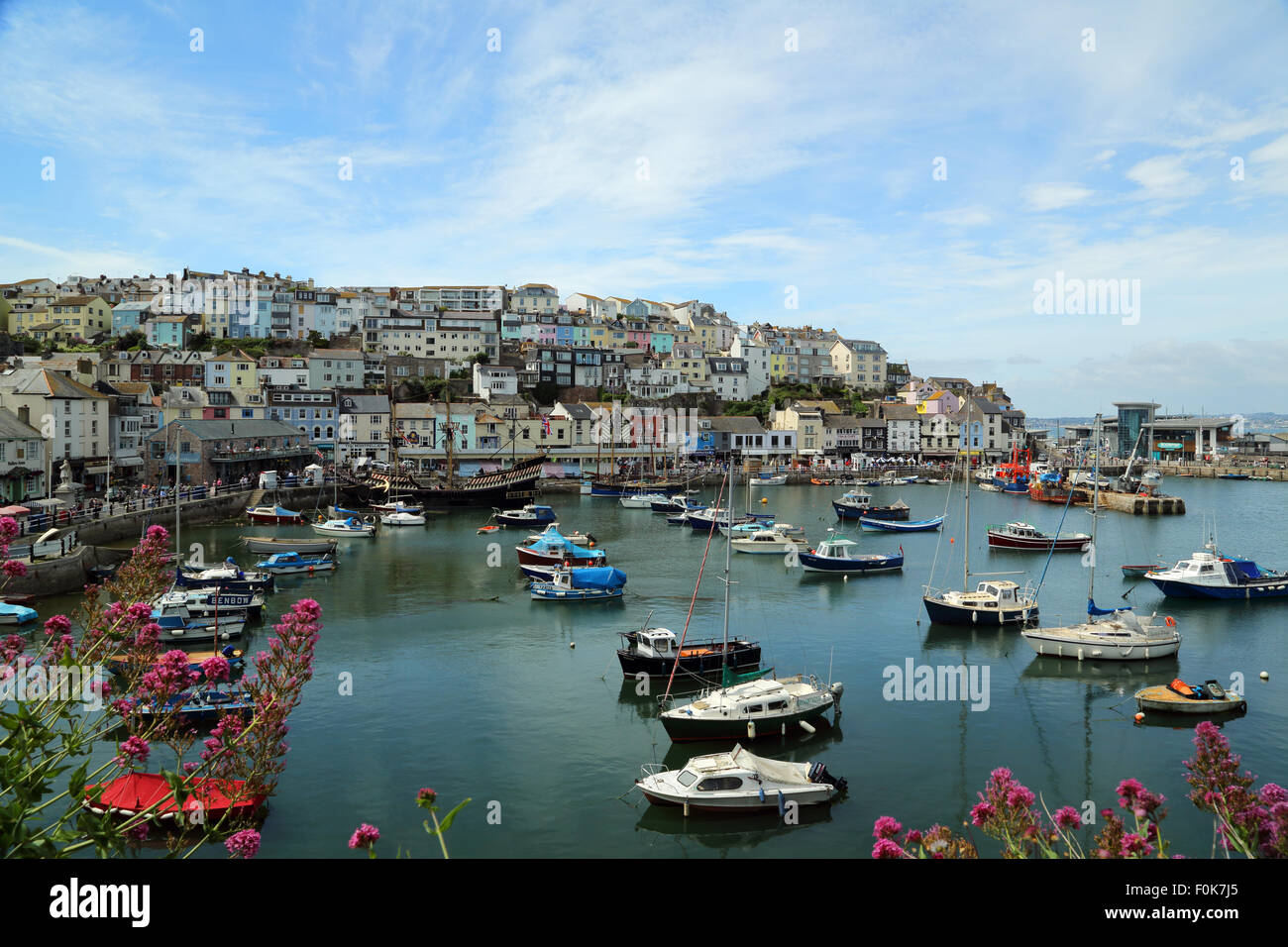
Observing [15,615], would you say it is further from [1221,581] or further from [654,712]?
[1221,581]

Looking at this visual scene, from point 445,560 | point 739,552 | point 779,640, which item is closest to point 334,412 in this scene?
point 445,560

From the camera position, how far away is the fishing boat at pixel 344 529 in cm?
4009

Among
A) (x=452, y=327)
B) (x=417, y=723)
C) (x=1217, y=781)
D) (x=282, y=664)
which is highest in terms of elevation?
(x=452, y=327)

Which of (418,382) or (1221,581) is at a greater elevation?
(418,382)

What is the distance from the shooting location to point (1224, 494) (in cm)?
6388

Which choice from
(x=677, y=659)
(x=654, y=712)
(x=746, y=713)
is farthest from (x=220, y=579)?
(x=746, y=713)

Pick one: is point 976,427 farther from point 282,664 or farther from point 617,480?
point 282,664

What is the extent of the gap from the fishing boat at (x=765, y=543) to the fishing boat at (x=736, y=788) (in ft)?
78.5

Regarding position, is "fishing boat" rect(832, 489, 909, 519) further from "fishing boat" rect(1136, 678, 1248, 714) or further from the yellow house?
the yellow house

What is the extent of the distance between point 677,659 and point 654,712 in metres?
1.51

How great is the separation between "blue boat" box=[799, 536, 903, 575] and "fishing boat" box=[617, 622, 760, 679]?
1345cm

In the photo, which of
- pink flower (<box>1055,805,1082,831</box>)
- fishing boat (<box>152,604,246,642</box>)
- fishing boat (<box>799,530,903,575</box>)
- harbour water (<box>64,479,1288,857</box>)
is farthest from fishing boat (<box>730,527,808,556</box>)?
pink flower (<box>1055,805,1082,831</box>)

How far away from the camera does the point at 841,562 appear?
31.5 m
